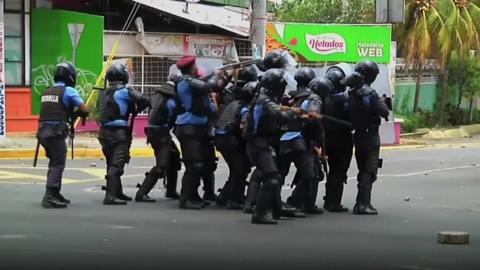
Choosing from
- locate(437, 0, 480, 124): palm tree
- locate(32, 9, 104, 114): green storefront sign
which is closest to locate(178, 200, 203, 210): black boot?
locate(32, 9, 104, 114): green storefront sign

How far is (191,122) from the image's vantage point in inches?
408

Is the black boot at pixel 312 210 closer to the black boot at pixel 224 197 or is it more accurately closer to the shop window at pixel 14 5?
the black boot at pixel 224 197

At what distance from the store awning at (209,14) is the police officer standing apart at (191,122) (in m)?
12.1

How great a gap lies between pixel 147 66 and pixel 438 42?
9632 millimetres

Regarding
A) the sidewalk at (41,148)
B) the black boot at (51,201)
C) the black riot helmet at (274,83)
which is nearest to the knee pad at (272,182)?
the black riot helmet at (274,83)

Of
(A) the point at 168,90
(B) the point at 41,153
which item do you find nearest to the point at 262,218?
(A) the point at 168,90

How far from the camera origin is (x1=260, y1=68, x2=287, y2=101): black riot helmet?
9.11 m

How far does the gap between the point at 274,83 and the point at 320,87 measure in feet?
3.86

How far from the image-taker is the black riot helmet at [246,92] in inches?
402

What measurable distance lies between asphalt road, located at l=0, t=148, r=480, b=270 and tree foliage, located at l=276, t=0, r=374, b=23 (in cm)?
1840

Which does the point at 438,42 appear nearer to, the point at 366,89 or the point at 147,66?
the point at 147,66

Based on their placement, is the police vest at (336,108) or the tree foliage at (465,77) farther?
the tree foliage at (465,77)

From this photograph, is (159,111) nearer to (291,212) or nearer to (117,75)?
(117,75)

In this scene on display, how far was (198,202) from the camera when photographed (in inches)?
419
